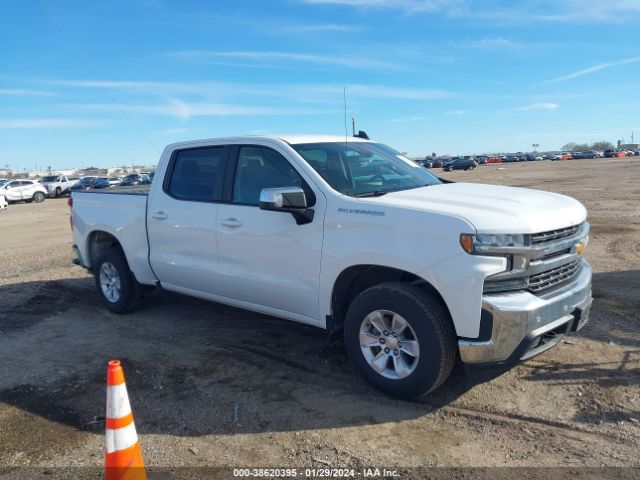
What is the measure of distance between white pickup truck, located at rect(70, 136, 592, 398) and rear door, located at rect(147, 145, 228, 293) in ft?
0.06

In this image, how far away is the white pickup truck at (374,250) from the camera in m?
3.69

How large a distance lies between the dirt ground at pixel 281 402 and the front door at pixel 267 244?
2.06 ft

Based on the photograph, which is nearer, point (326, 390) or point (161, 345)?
point (326, 390)

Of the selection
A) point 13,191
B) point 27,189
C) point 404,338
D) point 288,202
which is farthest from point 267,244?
point 27,189

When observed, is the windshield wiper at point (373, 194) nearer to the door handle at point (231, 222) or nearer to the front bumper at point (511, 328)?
the door handle at point (231, 222)

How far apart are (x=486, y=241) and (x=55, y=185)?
42575mm

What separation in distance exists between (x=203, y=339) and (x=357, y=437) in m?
2.53

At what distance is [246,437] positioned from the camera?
3.76m

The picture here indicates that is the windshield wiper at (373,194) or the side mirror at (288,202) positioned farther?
the windshield wiper at (373,194)

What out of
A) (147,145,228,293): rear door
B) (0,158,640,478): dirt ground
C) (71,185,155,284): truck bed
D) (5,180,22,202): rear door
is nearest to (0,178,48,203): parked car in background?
(5,180,22,202): rear door

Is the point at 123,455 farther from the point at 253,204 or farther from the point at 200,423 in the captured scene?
the point at 253,204

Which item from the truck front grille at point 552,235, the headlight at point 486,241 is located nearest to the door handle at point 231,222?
the headlight at point 486,241

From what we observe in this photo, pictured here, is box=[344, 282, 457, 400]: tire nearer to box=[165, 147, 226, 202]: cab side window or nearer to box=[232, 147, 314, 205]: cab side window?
box=[232, 147, 314, 205]: cab side window

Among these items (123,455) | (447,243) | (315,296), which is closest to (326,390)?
(315,296)
